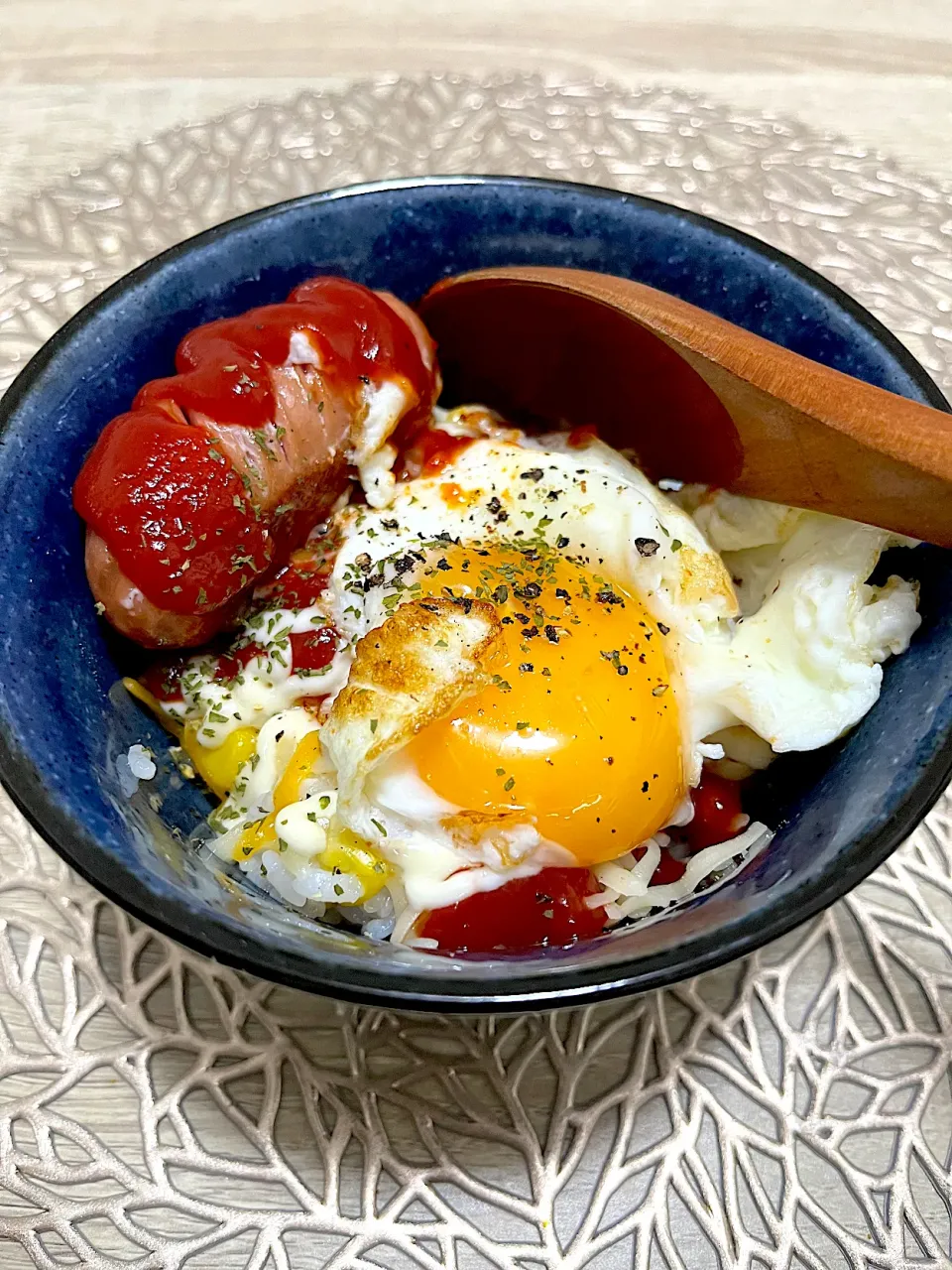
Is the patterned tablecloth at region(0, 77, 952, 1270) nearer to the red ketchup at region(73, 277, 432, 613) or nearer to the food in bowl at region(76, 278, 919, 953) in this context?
the food in bowl at region(76, 278, 919, 953)

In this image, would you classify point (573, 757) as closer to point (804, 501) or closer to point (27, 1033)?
point (804, 501)

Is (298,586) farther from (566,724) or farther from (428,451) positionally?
(566,724)

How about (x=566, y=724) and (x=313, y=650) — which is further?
(x=313, y=650)

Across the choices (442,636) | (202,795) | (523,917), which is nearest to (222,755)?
(202,795)

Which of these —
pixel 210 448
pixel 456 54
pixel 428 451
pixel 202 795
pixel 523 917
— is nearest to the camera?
pixel 523 917

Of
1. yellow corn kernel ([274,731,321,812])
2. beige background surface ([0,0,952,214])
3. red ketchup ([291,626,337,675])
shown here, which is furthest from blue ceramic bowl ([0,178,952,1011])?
beige background surface ([0,0,952,214])
